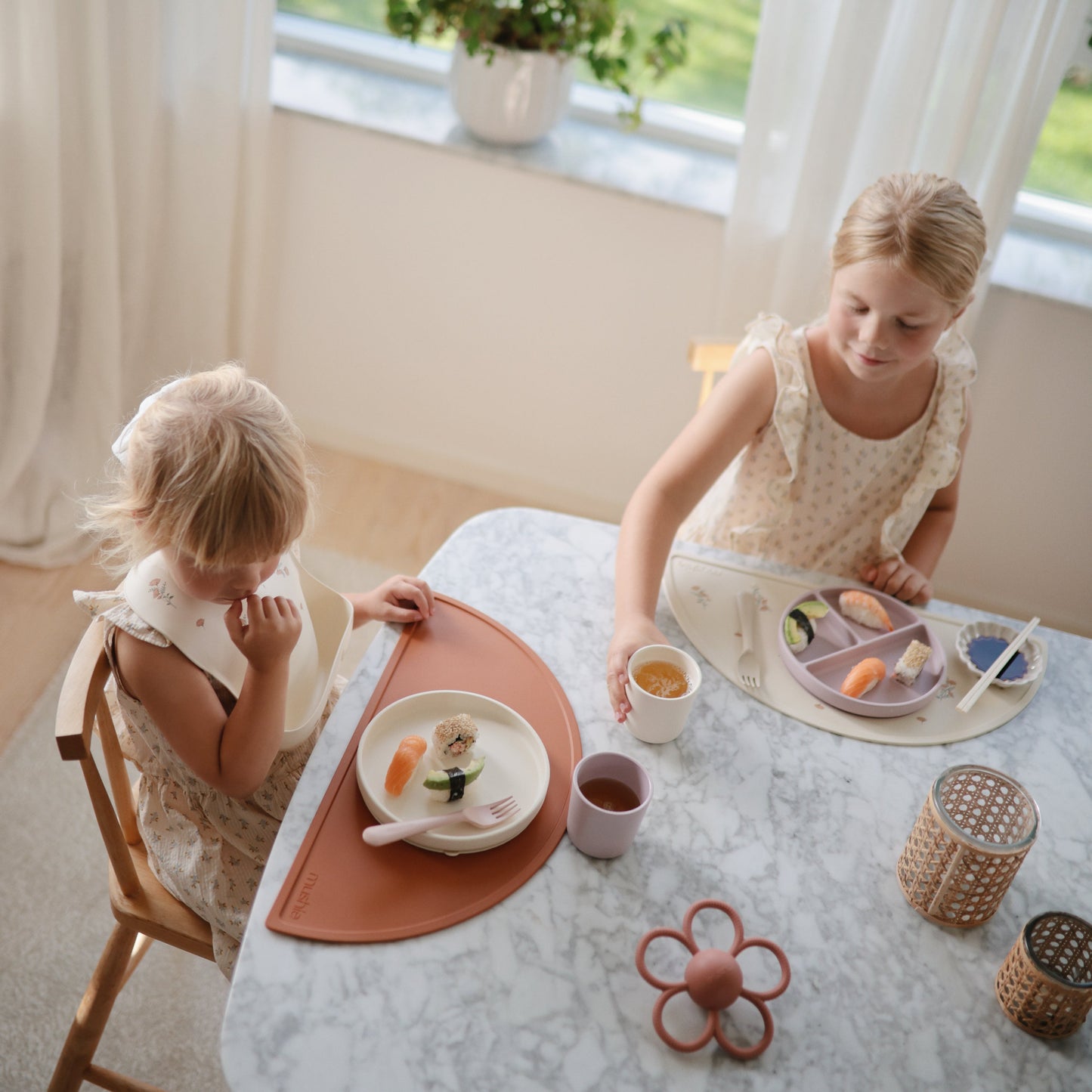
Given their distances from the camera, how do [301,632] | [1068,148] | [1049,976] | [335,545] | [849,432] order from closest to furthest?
[1049,976], [301,632], [849,432], [1068,148], [335,545]

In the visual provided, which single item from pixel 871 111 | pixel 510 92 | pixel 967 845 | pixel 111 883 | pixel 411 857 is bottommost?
pixel 111 883

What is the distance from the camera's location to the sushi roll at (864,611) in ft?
4.37

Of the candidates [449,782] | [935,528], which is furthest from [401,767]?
[935,528]

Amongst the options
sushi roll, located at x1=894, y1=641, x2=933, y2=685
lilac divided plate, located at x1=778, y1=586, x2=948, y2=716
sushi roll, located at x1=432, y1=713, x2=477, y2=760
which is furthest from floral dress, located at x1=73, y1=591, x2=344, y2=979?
sushi roll, located at x1=894, y1=641, x2=933, y2=685

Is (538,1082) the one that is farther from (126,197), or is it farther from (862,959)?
(126,197)

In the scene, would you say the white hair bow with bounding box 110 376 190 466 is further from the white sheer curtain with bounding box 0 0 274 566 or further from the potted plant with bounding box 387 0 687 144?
the potted plant with bounding box 387 0 687 144

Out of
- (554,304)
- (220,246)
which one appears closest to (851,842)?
(554,304)

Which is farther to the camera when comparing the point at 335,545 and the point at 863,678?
the point at 335,545

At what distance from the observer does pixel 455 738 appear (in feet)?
3.43

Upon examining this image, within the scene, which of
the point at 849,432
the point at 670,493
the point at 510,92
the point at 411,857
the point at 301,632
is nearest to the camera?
the point at 411,857

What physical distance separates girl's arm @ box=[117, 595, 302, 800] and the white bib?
0.02 metres

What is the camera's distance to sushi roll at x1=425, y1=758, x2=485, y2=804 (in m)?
1.02

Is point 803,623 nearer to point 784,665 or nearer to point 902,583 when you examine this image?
point 784,665

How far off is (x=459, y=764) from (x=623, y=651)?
0.79 ft
